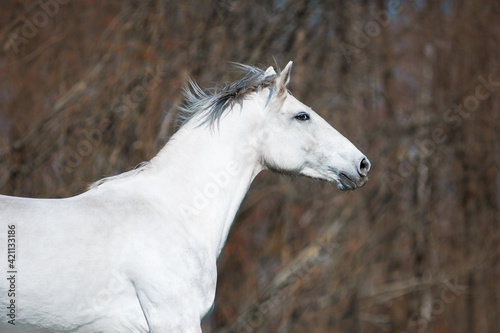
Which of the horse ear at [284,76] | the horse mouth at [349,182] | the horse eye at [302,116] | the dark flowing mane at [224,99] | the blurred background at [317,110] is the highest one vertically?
the horse ear at [284,76]

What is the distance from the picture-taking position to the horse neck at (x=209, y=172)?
4.24 metres

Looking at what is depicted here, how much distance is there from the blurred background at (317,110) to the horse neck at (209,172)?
95.8 inches

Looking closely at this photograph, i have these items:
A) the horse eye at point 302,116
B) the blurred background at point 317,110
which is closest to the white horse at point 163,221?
the horse eye at point 302,116

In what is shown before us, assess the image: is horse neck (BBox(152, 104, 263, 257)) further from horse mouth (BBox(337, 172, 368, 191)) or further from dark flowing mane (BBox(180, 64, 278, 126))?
horse mouth (BBox(337, 172, 368, 191))

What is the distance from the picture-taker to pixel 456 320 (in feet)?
68.6

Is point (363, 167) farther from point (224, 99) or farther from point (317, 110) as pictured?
point (317, 110)

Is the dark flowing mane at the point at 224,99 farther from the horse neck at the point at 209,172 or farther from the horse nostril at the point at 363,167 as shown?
the horse nostril at the point at 363,167

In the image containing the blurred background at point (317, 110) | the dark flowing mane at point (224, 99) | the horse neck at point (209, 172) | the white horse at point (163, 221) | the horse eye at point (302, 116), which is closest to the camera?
the white horse at point (163, 221)

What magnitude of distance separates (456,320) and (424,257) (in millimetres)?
5527

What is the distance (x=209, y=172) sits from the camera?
436 centimetres

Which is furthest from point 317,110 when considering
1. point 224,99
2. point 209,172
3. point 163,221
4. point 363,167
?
point 163,221

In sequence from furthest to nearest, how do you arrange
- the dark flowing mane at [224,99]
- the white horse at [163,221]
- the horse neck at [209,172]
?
the dark flowing mane at [224,99], the horse neck at [209,172], the white horse at [163,221]

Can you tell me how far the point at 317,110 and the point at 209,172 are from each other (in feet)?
26.3

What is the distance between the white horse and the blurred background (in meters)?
2.33
